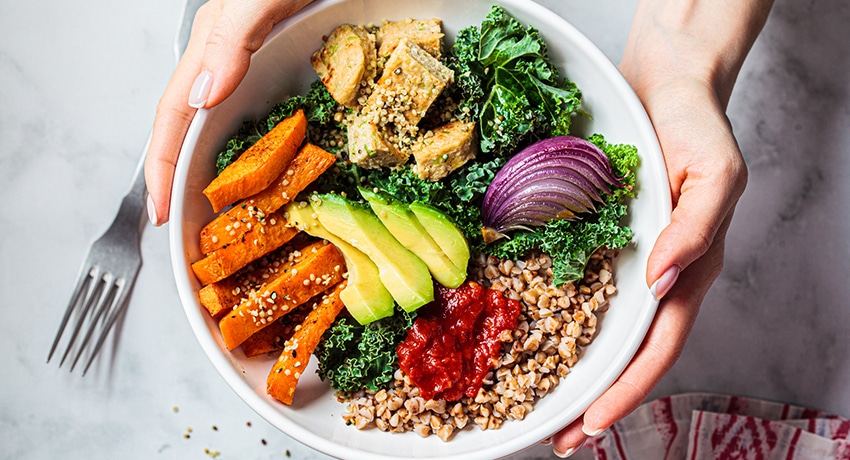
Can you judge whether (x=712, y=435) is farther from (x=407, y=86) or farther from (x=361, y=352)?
(x=407, y=86)

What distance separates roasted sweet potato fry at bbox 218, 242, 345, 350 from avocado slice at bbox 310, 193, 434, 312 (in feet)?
0.38

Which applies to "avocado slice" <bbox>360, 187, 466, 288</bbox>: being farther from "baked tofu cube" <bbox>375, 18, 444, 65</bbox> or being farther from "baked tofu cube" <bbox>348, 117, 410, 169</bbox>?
"baked tofu cube" <bbox>375, 18, 444, 65</bbox>

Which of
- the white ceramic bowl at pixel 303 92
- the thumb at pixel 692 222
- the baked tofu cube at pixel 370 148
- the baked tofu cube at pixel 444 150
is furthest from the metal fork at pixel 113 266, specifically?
the thumb at pixel 692 222

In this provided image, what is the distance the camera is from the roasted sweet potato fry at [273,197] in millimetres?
2320

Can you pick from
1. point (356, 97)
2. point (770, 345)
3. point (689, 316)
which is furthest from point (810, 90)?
point (356, 97)

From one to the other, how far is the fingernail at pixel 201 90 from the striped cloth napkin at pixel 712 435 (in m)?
2.24

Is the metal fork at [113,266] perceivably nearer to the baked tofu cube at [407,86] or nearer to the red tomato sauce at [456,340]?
the baked tofu cube at [407,86]

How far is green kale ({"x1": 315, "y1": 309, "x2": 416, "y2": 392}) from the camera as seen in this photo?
237cm

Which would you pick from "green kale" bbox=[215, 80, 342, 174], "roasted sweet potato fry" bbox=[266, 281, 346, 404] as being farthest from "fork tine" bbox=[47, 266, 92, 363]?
"roasted sweet potato fry" bbox=[266, 281, 346, 404]

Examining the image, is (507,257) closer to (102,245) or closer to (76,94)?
(102,245)

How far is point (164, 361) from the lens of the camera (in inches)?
119

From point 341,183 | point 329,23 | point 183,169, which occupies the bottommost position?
point 341,183

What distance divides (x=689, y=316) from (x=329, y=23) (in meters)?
1.65

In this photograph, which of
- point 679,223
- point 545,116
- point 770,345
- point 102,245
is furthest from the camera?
point 770,345
